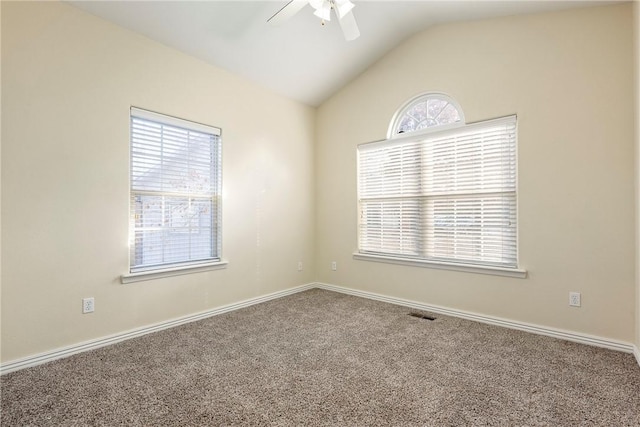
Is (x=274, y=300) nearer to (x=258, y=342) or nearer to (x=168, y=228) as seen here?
(x=258, y=342)

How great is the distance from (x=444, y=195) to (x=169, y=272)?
2932 mm

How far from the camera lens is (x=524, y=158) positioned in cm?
289

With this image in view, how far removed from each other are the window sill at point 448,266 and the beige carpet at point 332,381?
54 centimetres

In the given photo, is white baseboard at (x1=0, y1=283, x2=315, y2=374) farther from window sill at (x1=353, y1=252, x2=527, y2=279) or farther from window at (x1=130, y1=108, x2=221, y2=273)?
window sill at (x1=353, y1=252, x2=527, y2=279)

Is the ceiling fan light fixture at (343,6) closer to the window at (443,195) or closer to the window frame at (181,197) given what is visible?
the window at (443,195)

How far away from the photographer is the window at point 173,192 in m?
2.88

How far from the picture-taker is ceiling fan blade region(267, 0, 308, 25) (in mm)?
2297

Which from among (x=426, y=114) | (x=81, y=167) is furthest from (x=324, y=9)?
(x=81, y=167)

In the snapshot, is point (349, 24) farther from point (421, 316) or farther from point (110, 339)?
point (110, 339)

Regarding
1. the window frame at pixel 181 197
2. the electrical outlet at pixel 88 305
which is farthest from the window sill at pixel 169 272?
the electrical outlet at pixel 88 305

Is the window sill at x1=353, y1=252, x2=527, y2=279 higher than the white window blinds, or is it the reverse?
the white window blinds

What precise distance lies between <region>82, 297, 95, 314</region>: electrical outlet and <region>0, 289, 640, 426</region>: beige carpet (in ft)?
1.06

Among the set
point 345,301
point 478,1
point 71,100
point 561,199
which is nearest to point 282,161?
point 345,301

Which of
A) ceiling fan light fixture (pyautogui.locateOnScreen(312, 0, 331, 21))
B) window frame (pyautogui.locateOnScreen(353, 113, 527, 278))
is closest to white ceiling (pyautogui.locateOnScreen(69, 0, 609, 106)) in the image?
ceiling fan light fixture (pyautogui.locateOnScreen(312, 0, 331, 21))
